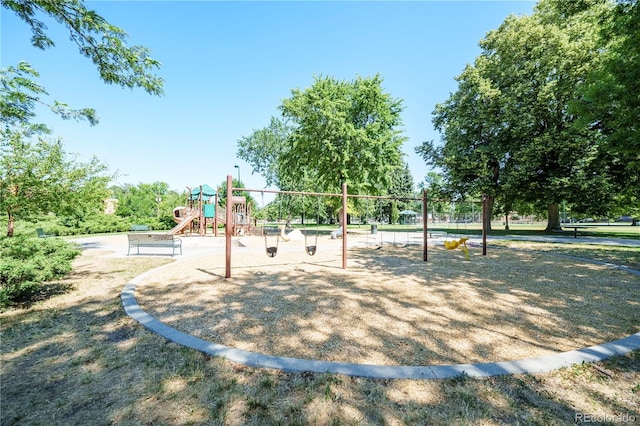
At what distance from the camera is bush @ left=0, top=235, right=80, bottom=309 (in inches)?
186

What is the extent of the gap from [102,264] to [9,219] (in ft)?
10.4

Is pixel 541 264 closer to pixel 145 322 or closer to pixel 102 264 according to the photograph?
pixel 145 322

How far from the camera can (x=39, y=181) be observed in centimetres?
683

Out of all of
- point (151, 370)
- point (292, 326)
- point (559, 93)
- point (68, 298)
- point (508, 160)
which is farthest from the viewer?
point (508, 160)

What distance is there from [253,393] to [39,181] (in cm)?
813

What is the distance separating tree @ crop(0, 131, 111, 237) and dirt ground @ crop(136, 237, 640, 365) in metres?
3.34

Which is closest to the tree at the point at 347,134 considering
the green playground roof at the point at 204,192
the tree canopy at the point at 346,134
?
the tree canopy at the point at 346,134

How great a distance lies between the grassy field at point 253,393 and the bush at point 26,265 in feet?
6.20

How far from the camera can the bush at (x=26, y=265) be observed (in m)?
4.72

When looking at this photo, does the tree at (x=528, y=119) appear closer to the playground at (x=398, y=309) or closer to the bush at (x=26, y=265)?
the playground at (x=398, y=309)

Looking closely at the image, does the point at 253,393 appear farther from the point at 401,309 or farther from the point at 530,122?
the point at 530,122

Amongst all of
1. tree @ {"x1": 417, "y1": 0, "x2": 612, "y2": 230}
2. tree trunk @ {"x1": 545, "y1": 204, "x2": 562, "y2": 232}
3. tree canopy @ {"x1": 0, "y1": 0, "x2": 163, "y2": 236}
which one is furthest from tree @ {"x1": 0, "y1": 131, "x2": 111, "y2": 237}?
tree trunk @ {"x1": 545, "y1": 204, "x2": 562, "y2": 232}

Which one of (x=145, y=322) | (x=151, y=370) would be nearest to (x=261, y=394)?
(x=151, y=370)

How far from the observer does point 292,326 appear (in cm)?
409
